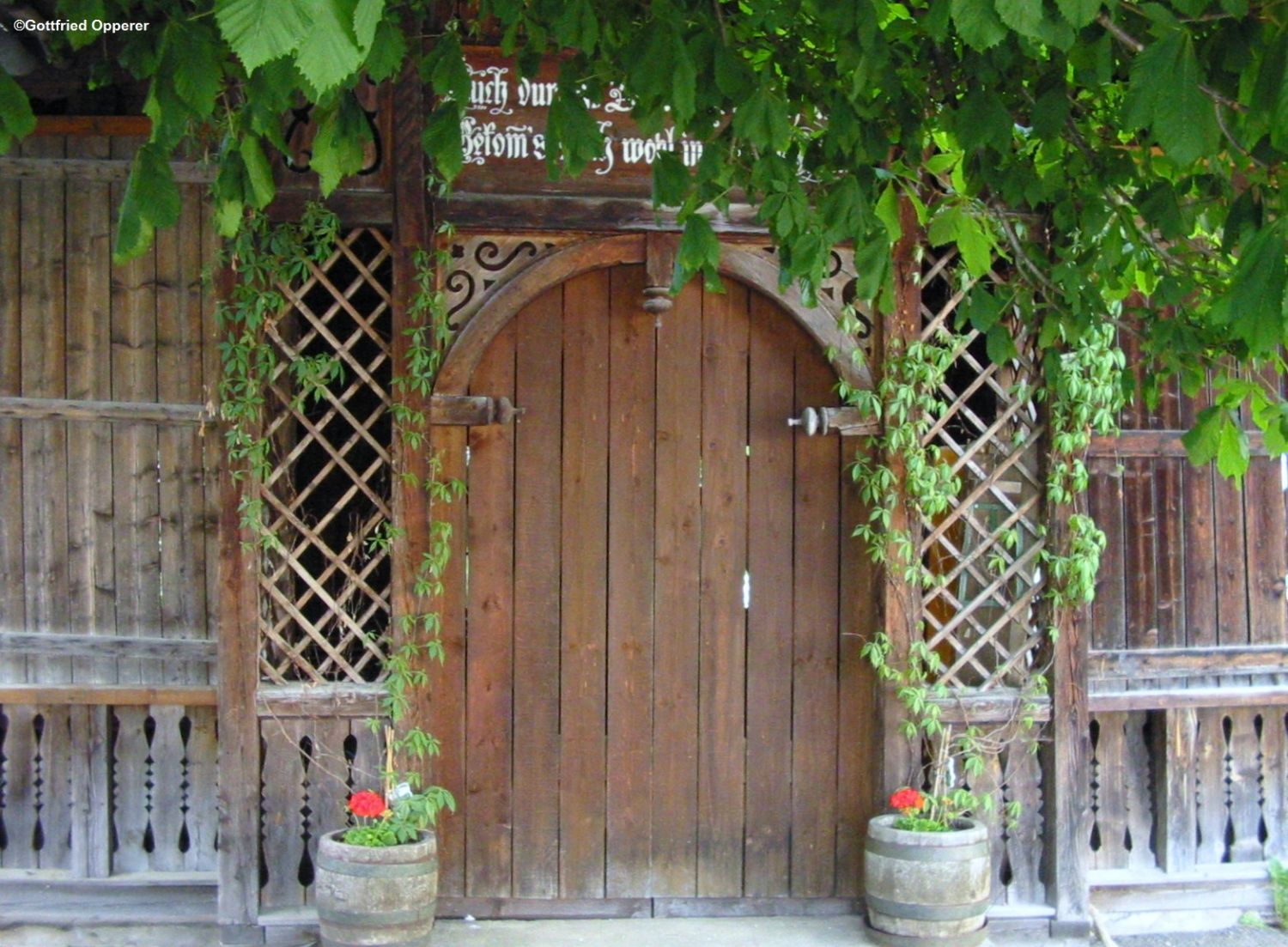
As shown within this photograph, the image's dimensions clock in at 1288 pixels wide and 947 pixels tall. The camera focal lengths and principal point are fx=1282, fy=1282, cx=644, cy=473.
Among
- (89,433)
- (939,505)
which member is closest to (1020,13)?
(939,505)

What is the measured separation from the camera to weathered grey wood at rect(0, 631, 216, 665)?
4.98 metres

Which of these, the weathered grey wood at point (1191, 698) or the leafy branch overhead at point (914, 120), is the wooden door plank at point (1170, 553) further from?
the leafy branch overhead at point (914, 120)

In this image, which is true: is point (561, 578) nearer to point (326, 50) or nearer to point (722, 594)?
point (722, 594)

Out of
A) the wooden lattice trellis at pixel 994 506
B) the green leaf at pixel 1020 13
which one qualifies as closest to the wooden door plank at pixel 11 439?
the wooden lattice trellis at pixel 994 506

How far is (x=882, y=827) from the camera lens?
4.76 meters

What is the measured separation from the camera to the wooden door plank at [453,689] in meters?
4.97

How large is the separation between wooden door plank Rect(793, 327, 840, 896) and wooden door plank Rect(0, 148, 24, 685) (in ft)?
10.0

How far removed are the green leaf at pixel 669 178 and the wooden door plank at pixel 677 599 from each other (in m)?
1.76

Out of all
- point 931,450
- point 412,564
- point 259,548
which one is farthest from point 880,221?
point 259,548

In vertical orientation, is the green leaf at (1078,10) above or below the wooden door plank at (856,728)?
above

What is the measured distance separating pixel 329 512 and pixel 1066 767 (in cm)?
309

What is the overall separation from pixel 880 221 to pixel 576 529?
222 centimetres

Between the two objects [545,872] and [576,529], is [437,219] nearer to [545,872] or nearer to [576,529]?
[576,529]

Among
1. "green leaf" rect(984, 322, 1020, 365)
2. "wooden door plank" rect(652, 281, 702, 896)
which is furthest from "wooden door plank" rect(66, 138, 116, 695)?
"green leaf" rect(984, 322, 1020, 365)
